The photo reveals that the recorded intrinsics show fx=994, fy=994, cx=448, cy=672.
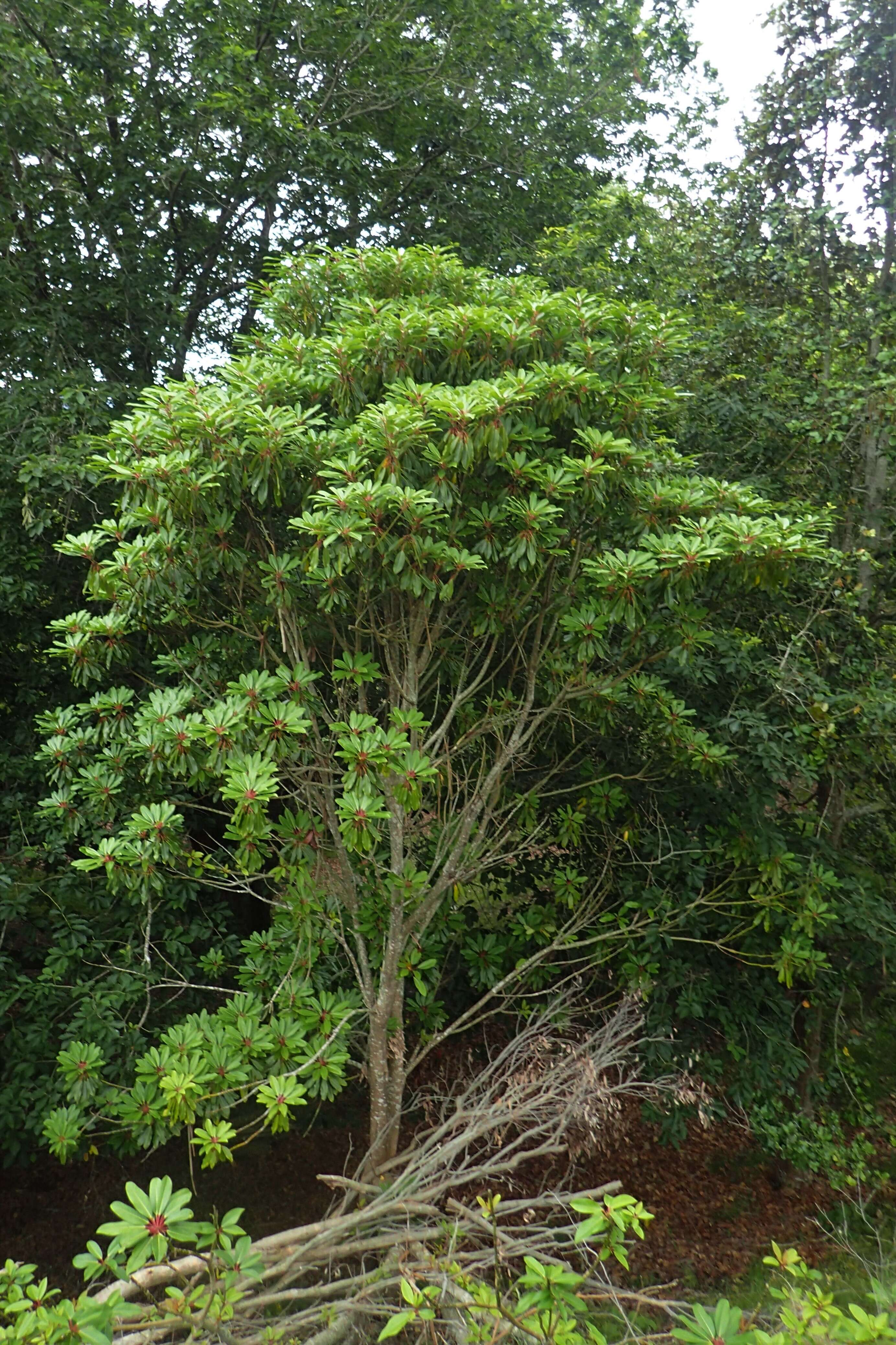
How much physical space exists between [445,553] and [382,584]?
0.32 m

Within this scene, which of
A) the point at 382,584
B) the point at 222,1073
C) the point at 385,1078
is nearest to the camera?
the point at 382,584

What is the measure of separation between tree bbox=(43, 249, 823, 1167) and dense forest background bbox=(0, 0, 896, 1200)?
4cm

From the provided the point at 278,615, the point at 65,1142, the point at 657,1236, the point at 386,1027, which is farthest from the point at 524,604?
the point at 657,1236

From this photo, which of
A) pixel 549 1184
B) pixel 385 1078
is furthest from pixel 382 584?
pixel 549 1184

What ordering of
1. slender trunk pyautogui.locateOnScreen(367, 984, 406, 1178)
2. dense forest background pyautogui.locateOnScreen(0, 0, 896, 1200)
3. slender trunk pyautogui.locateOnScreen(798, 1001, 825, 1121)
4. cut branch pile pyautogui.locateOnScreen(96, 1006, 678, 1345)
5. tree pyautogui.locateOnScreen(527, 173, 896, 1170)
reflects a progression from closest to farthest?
cut branch pile pyautogui.locateOnScreen(96, 1006, 678, 1345) → dense forest background pyautogui.locateOnScreen(0, 0, 896, 1200) → slender trunk pyautogui.locateOnScreen(367, 984, 406, 1178) → tree pyautogui.locateOnScreen(527, 173, 896, 1170) → slender trunk pyautogui.locateOnScreen(798, 1001, 825, 1121)

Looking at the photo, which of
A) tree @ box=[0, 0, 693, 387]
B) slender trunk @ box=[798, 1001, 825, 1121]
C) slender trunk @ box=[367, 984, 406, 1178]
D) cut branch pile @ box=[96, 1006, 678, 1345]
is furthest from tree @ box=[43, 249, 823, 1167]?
slender trunk @ box=[798, 1001, 825, 1121]

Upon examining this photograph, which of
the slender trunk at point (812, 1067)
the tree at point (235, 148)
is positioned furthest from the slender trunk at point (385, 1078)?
the tree at point (235, 148)

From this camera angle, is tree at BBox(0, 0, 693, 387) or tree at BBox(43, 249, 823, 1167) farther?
tree at BBox(0, 0, 693, 387)

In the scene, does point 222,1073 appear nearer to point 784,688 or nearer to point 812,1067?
point 784,688

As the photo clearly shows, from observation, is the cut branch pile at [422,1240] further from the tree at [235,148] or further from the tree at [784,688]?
the tree at [235,148]

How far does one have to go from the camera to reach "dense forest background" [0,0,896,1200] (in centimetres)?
458

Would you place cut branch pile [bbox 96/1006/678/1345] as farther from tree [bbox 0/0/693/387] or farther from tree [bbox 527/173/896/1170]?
tree [bbox 0/0/693/387]

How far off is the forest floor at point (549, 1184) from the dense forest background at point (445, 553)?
0.80 metres

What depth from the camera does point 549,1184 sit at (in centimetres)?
722
